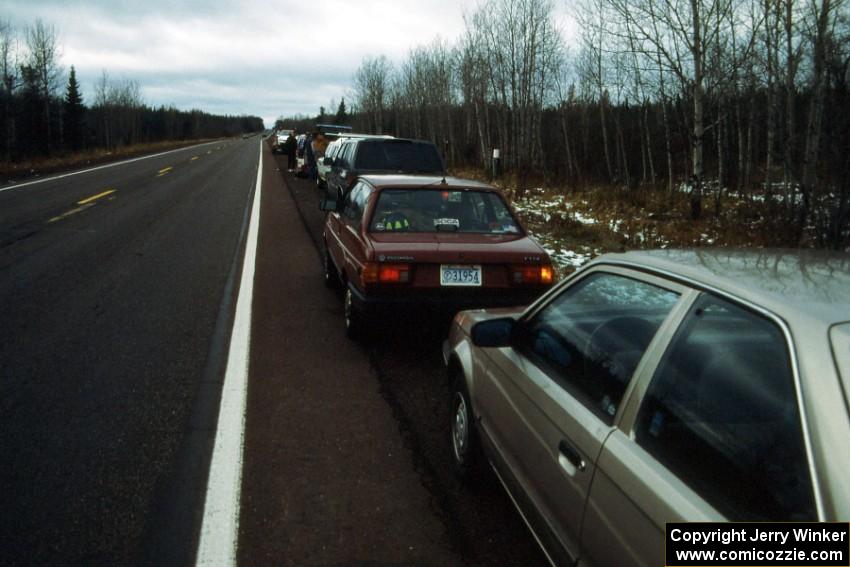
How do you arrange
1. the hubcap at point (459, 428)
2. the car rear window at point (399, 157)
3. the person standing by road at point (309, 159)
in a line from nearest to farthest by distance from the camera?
1. the hubcap at point (459, 428)
2. the car rear window at point (399, 157)
3. the person standing by road at point (309, 159)

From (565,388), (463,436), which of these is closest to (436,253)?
(463,436)

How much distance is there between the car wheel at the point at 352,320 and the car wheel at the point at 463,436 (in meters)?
2.04

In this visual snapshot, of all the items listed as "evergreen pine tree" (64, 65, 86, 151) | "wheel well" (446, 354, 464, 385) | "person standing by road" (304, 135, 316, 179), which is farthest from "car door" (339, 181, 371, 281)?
"evergreen pine tree" (64, 65, 86, 151)

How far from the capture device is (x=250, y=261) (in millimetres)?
10102

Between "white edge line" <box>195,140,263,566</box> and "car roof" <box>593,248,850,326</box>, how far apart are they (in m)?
2.13

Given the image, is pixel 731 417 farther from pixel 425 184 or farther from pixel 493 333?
pixel 425 184

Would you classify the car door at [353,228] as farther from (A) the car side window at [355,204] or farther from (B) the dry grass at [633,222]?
(B) the dry grass at [633,222]

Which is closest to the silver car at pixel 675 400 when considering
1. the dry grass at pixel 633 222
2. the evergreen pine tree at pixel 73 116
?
the dry grass at pixel 633 222

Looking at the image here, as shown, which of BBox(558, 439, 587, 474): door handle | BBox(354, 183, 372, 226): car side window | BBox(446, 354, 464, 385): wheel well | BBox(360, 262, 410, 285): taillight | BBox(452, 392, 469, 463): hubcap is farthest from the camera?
BBox(354, 183, 372, 226): car side window

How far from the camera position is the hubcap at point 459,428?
3.70 m

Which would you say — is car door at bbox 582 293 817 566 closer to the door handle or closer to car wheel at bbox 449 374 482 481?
the door handle

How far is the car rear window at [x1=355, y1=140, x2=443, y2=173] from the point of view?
12539mm

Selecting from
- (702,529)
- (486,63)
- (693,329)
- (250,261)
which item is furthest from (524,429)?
(486,63)

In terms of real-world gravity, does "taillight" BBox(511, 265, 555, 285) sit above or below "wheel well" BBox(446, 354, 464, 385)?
above
